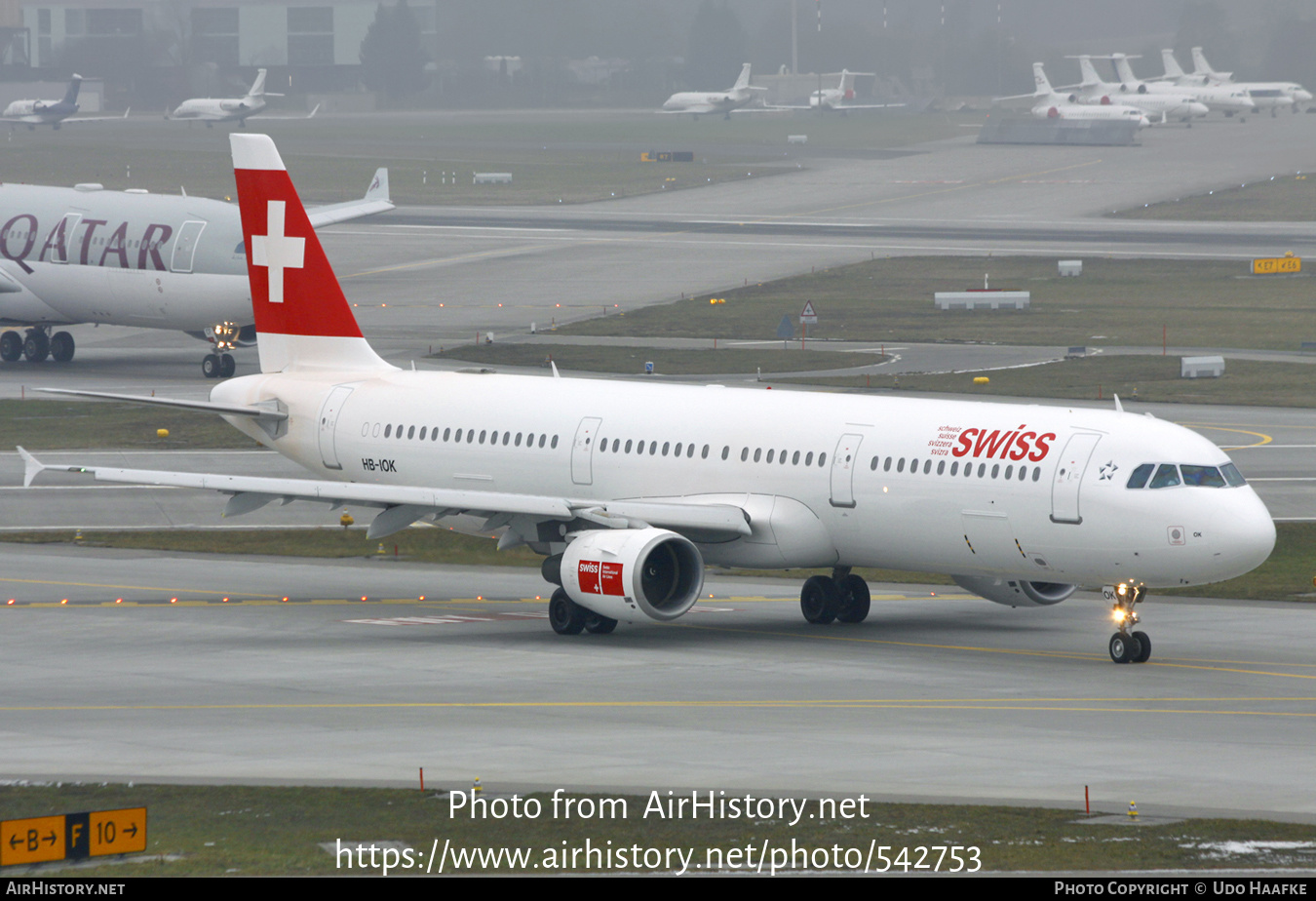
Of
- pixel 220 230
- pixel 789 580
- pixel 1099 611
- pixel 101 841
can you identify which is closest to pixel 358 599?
pixel 789 580

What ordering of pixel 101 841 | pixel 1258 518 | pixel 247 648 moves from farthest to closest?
pixel 247 648 < pixel 1258 518 < pixel 101 841

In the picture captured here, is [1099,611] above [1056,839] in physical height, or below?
above

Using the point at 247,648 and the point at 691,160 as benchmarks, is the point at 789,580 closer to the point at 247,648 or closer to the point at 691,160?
the point at 247,648

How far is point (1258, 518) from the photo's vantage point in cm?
3309

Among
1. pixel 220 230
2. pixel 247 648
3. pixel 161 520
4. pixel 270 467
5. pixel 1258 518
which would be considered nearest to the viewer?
pixel 1258 518

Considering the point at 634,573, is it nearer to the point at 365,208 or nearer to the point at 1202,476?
the point at 1202,476

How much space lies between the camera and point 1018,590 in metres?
37.8

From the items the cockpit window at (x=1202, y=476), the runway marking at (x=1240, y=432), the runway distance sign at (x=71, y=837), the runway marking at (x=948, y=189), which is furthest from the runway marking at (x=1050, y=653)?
the runway marking at (x=948, y=189)

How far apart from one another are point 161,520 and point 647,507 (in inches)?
779

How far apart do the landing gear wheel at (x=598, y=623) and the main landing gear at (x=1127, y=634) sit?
9364 millimetres

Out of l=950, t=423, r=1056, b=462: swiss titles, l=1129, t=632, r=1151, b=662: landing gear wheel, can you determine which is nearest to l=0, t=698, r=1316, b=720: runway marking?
l=1129, t=632, r=1151, b=662: landing gear wheel

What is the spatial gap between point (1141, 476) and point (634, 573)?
9.13 m

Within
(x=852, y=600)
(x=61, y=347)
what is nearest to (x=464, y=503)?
(x=852, y=600)

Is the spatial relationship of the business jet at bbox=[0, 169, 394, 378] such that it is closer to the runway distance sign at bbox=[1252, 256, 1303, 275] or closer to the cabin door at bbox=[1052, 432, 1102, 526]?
the cabin door at bbox=[1052, 432, 1102, 526]
